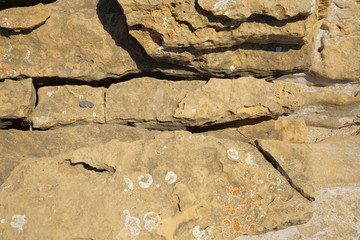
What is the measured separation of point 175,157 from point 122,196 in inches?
17.4

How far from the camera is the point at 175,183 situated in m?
2.46

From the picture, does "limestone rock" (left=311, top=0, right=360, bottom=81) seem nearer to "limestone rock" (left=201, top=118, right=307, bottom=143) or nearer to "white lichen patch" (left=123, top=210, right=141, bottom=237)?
"limestone rock" (left=201, top=118, right=307, bottom=143)

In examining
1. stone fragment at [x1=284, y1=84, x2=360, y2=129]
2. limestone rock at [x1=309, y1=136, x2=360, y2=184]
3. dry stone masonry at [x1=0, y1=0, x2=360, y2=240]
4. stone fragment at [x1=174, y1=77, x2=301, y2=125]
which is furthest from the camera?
stone fragment at [x1=284, y1=84, x2=360, y2=129]

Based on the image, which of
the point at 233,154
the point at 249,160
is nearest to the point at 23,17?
the point at 233,154

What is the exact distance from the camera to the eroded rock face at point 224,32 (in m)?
2.55

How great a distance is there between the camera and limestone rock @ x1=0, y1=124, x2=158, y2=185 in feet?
9.21

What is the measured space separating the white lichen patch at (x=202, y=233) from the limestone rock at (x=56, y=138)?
85cm

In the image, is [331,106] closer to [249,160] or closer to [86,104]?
[249,160]

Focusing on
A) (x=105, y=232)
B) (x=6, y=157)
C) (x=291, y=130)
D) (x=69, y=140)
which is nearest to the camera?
(x=105, y=232)

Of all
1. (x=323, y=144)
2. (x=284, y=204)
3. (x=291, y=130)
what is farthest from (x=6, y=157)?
(x=323, y=144)

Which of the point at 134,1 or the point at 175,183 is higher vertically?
the point at 134,1

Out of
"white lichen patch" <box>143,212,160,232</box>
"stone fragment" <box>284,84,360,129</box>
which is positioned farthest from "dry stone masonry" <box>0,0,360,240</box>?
"stone fragment" <box>284,84,360,129</box>

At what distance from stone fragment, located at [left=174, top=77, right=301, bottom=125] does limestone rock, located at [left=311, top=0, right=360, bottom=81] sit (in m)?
0.70

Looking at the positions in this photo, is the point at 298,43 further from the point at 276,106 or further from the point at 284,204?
the point at 284,204
